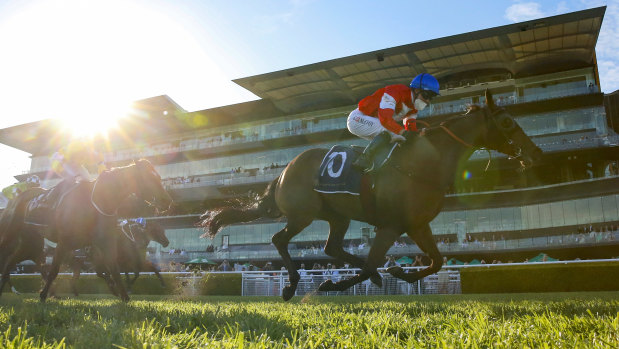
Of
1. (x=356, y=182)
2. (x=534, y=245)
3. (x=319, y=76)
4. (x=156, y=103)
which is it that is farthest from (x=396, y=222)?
(x=156, y=103)

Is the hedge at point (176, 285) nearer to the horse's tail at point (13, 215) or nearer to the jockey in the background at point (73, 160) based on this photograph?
the horse's tail at point (13, 215)

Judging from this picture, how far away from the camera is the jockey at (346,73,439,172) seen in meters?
5.94

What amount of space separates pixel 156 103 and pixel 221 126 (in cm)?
940

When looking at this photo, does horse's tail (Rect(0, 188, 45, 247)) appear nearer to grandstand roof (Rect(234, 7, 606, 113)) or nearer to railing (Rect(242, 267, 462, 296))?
railing (Rect(242, 267, 462, 296))

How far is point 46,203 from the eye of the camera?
27.6 feet

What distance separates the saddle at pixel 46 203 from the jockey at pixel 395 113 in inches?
192

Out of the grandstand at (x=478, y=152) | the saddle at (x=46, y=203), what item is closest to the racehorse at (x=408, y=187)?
the saddle at (x=46, y=203)

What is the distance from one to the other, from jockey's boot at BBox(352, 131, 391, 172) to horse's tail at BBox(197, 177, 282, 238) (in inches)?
68.0

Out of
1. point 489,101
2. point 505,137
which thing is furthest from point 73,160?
point 505,137

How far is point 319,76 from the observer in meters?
41.1

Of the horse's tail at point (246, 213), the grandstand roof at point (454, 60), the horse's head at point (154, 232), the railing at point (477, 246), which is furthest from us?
the grandstand roof at point (454, 60)

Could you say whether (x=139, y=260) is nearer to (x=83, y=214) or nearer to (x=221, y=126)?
(x=83, y=214)

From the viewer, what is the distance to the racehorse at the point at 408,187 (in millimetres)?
5664

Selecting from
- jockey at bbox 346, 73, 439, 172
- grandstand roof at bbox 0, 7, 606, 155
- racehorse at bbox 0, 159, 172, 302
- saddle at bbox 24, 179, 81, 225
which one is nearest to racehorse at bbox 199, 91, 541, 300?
jockey at bbox 346, 73, 439, 172
